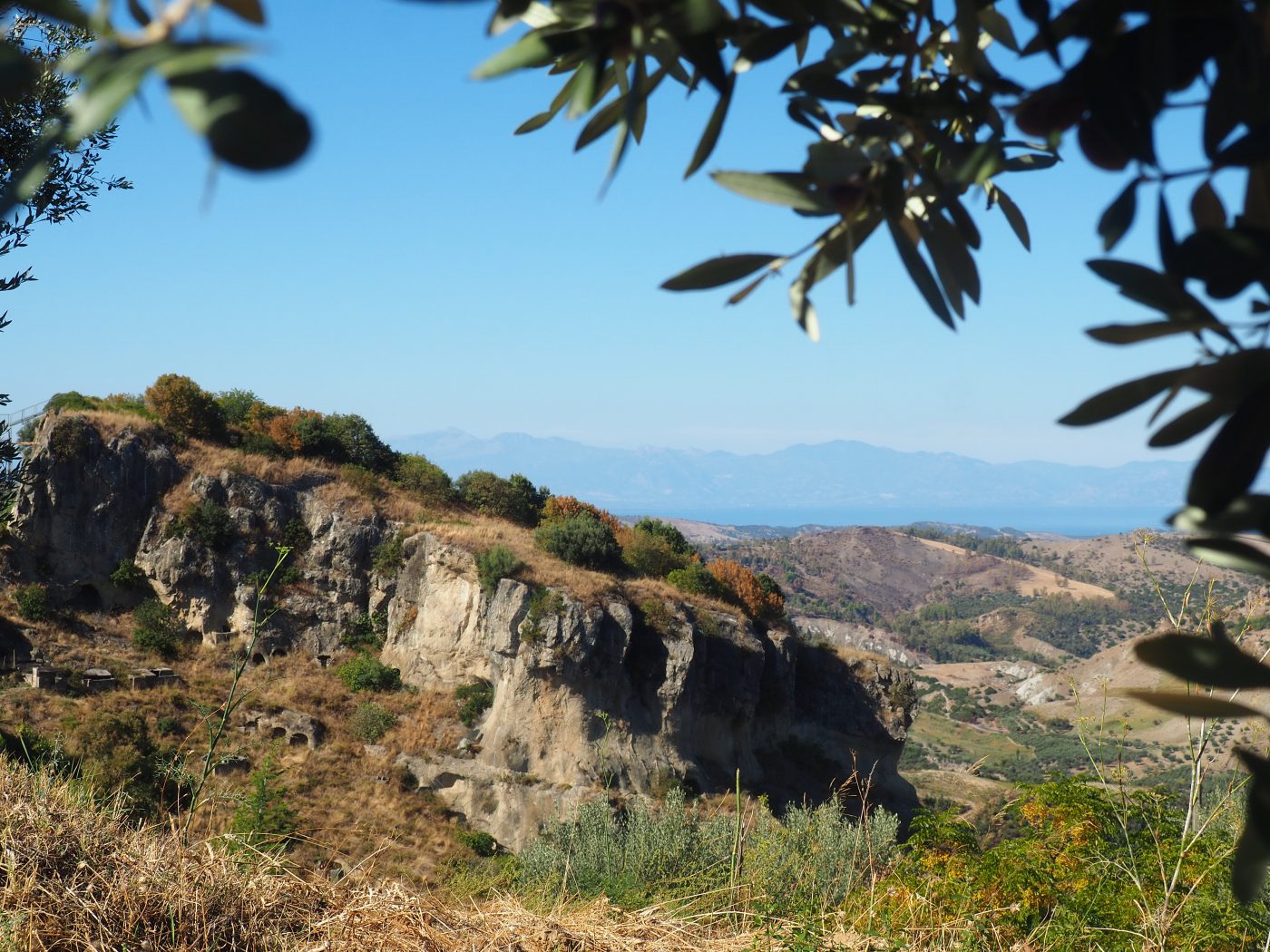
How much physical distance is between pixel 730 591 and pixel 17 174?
24303 mm

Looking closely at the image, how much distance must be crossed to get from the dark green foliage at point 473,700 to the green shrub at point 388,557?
353 cm

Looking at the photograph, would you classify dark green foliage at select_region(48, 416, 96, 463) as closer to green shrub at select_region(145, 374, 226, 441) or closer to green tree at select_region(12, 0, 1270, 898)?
green shrub at select_region(145, 374, 226, 441)

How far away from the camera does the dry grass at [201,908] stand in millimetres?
3012

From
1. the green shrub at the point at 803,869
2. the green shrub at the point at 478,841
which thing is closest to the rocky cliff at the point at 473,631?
the green shrub at the point at 478,841

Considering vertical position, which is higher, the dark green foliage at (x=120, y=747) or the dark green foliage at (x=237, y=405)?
the dark green foliage at (x=237, y=405)

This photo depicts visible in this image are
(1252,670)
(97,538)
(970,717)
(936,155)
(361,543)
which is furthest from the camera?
(970,717)

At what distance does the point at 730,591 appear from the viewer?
2464cm

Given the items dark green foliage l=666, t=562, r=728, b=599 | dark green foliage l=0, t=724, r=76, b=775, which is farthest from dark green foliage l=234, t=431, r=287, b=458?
dark green foliage l=0, t=724, r=76, b=775

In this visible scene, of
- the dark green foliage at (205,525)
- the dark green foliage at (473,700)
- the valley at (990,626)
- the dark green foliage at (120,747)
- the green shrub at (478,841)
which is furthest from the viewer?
the valley at (990,626)

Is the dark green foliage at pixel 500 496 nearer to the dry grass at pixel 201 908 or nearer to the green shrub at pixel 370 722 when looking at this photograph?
the green shrub at pixel 370 722

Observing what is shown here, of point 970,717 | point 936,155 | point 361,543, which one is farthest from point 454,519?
point 970,717

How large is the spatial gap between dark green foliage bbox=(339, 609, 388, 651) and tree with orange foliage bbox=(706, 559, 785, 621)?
329 inches

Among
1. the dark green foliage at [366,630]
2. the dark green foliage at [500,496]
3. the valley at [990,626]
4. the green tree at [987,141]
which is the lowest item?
the valley at [990,626]

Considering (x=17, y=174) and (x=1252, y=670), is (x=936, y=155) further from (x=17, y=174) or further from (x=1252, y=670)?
(x=17, y=174)
